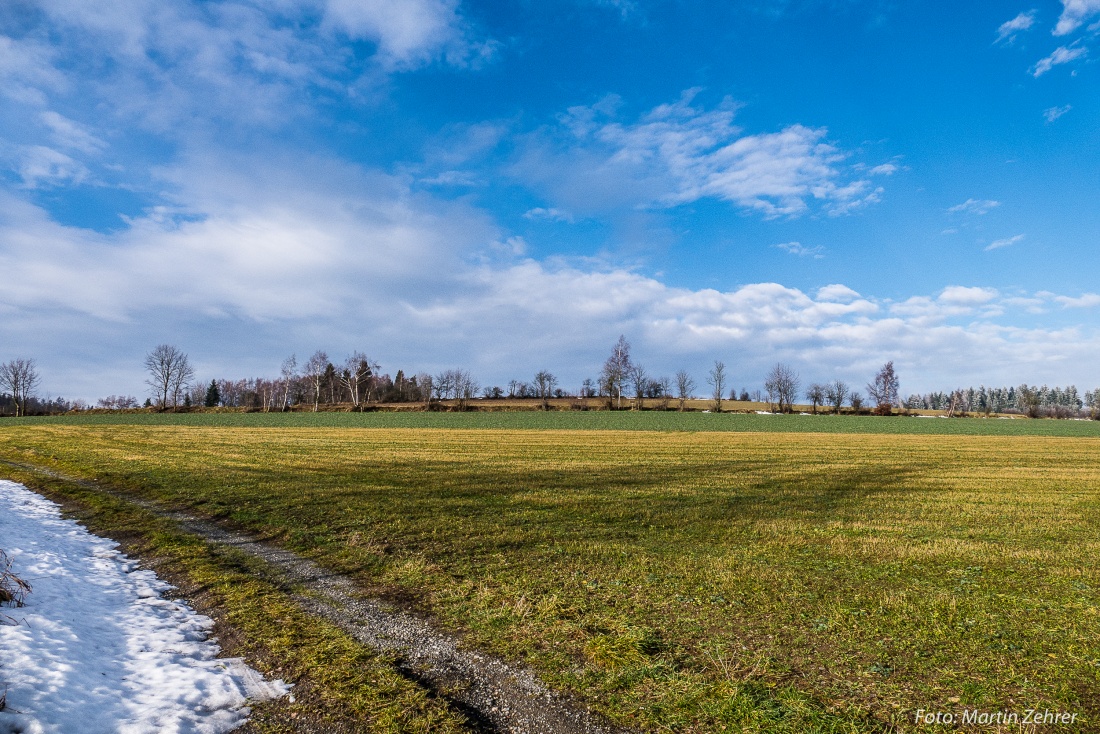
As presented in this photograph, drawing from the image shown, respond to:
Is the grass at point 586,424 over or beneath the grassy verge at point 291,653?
beneath

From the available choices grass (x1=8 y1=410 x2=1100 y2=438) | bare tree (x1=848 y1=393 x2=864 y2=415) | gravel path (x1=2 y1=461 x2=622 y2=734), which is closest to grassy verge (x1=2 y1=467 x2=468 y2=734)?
gravel path (x1=2 y1=461 x2=622 y2=734)

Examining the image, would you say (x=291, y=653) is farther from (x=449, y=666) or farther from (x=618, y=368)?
(x=618, y=368)

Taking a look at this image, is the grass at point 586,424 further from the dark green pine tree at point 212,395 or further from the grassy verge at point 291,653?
the dark green pine tree at point 212,395

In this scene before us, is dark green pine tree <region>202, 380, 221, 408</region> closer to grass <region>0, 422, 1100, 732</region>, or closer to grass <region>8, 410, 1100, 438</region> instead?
grass <region>8, 410, 1100, 438</region>

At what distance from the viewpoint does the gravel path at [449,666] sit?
15.1ft

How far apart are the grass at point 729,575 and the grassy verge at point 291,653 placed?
236 mm

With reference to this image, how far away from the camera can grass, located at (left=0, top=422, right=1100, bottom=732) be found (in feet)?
16.9

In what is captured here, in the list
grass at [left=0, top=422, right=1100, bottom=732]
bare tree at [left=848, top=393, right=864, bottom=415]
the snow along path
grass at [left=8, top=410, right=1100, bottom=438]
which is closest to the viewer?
the snow along path

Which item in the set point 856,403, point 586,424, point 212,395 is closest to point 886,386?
point 856,403

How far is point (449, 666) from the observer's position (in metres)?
5.58

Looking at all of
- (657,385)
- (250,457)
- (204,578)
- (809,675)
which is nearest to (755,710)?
(809,675)

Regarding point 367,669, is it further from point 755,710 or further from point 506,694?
point 755,710

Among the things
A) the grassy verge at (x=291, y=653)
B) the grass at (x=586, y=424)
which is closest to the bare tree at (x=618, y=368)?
the grass at (x=586, y=424)

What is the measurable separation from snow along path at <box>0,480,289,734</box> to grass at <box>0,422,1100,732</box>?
0.99 m
